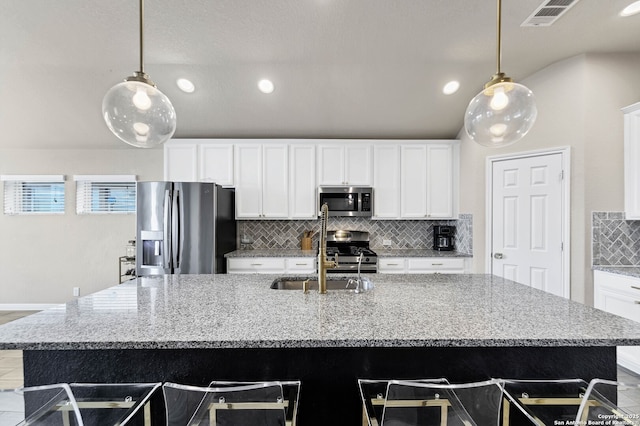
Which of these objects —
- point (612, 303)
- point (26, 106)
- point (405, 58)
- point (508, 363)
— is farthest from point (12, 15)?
point (612, 303)

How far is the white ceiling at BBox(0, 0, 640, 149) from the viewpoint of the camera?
2.60 meters

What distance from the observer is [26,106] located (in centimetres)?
380

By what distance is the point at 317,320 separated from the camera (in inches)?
53.7

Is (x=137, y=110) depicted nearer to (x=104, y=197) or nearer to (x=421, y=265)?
(x=421, y=265)

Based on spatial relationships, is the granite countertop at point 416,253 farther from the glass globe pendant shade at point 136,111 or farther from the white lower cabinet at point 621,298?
the glass globe pendant shade at point 136,111

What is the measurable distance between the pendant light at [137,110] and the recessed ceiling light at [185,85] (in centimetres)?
210

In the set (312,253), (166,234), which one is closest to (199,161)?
(166,234)

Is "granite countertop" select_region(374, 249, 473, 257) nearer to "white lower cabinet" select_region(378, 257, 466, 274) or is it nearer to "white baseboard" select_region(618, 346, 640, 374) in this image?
"white lower cabinet" select_region(378, 257, 466, 274)

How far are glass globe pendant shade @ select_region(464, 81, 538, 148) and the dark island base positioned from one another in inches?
41.4

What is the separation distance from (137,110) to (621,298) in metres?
3.82

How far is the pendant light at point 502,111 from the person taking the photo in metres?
1.57

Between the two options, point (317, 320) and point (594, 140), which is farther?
point (594, 140)

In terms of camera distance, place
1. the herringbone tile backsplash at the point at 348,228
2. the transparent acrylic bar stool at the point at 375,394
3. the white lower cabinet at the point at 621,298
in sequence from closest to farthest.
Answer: the transparent acrylic bar stool at the point at 375,394, the white lower cabinet at the point at 621,298, the herringbone tile backsplash at the point at 348,228

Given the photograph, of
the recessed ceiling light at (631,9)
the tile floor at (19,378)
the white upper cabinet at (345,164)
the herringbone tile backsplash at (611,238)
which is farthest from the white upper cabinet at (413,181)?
the tile floor at (19,378)
